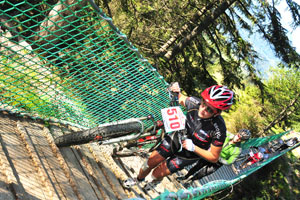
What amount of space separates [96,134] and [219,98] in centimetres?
148

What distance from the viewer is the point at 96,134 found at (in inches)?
112

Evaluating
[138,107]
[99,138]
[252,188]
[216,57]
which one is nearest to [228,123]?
[252,188]

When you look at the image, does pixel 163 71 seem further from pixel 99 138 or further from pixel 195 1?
pixel 99 138

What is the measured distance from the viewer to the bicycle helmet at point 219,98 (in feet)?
9.06

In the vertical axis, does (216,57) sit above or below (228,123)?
above

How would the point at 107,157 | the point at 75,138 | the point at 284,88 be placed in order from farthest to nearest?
the point at 284,88
the point at 107,157
the point at 75,138

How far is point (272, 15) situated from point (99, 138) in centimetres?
571

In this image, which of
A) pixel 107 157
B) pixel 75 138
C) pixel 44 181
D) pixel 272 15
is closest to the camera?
pixel 44 181

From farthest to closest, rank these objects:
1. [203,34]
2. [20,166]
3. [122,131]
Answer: [203,34]
[122,131]
[20,166]

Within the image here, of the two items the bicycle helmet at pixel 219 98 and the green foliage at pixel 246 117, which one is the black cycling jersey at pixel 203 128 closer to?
the bicycle helmet at pixel 219 98

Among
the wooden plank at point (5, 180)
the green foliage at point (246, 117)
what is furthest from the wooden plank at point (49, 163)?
the green foliage at point (246, 117)

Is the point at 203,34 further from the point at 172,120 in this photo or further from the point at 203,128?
the point at 172,120

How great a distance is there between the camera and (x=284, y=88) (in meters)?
15.7

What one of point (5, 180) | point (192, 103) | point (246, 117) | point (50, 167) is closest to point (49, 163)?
point (50, 167)
